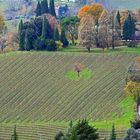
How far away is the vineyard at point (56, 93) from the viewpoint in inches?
2181

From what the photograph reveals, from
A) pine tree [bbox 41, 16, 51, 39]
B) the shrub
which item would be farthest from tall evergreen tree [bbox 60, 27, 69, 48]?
the shrub

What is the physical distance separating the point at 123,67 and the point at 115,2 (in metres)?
88.5

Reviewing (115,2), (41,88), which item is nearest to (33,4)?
(115,2)

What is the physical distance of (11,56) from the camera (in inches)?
2854

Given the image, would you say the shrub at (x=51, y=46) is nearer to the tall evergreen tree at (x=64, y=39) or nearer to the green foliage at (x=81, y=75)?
the tall evergreen tree at (x=64, y=39)

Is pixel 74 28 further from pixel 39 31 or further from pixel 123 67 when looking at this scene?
pixel 123 67

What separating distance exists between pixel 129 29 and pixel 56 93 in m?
20.3

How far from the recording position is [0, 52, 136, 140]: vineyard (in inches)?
2181

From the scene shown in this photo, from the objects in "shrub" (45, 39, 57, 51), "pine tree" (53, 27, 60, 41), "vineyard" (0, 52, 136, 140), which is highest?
"pine tree" (53, 27, 60, 41)

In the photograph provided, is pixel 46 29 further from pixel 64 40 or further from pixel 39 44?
pixel 39 44

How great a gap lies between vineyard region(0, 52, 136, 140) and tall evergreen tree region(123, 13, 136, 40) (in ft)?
30.7

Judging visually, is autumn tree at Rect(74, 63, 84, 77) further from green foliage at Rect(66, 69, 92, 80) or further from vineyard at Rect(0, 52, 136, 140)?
vineyard at Rect(0, 52, 136, 140)

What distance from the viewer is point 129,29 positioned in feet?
260

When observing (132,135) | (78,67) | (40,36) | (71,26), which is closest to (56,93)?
(78,67)
